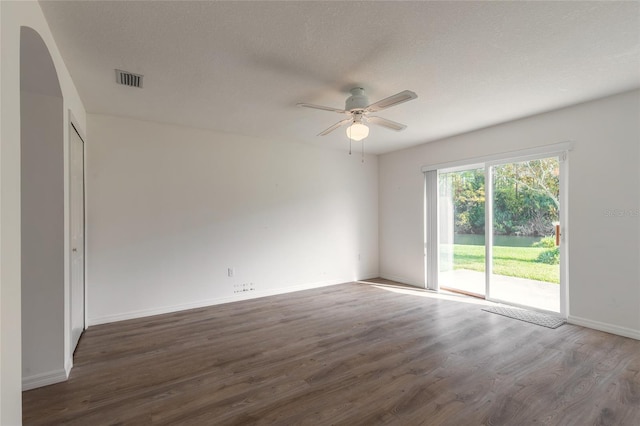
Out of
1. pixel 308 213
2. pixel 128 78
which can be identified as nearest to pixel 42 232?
pixel 128 78

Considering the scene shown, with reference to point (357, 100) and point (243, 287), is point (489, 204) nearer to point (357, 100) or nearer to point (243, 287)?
point (357, 100)

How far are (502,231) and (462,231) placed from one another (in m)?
0.67

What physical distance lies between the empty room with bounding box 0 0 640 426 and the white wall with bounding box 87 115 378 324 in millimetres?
34

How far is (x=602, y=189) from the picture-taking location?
10.8 ft

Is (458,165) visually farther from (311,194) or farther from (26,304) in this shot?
(26,304)

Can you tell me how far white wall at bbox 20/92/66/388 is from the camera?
2.22 metres

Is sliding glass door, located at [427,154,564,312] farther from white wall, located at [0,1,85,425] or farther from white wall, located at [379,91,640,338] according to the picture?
white wall, located at [0,1,85,425]

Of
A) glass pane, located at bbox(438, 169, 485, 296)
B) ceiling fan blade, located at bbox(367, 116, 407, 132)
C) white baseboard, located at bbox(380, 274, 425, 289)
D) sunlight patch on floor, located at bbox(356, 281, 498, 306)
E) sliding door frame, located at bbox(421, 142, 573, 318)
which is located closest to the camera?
ceiling fan blade, located at bbox(367, 116, 407, 132)

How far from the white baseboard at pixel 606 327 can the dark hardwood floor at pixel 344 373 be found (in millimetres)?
117

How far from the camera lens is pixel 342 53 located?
2305mm

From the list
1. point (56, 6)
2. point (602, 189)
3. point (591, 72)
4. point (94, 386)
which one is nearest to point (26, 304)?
point (94, 386)

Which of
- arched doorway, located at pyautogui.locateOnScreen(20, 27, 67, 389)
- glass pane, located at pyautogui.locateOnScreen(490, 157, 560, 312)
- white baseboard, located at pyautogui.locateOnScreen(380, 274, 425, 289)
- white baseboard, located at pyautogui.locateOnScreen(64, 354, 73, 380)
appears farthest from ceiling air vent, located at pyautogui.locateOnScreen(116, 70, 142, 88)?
white baseboard, located at pyautogui.locateOnScreen(380, 274, 425, 289)

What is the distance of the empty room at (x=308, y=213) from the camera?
1933 millimetres
